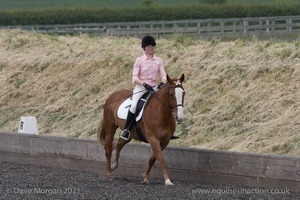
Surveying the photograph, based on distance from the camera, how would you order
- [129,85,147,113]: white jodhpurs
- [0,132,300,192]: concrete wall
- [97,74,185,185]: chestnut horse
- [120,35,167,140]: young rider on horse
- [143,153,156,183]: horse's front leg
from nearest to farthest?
[0,132,300,192]: concrete wall, [97,74,185,185]: chestnut horse, [143,153,156,183]: horse's front leg, [120,35,167,140]: young rider on horse, [129,85,147,113]: white jodhpurs

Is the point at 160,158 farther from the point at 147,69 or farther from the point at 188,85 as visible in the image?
the point at 188,85

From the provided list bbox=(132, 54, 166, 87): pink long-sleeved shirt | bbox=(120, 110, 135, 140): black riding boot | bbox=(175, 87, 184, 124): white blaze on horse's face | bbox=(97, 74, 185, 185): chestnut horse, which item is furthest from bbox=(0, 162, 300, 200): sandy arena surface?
bbox=(132, 54, 166, 87): pink long-sleeved shirt

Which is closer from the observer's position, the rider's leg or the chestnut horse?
the chestnut horse

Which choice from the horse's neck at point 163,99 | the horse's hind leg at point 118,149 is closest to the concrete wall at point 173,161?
the horse's hind leg at point 118,149

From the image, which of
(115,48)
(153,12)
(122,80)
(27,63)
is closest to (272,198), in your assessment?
(122,80)

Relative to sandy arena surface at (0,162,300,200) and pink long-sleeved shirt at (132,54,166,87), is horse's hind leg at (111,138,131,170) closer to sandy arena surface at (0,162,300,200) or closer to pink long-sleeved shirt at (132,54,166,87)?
sandy arena surface at (0,162,300,200)

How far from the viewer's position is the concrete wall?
1334cm

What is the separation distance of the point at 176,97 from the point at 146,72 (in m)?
1.14

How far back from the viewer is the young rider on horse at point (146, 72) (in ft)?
49.3

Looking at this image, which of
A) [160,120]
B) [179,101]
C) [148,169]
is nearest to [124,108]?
[160,120]

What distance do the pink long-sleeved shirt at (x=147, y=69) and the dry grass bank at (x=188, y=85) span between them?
2.06 m

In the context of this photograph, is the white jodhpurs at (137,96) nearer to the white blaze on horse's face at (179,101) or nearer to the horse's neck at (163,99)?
the horse's neck at (163,99)

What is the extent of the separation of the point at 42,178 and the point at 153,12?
4909 cm

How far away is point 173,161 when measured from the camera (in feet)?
50.3
